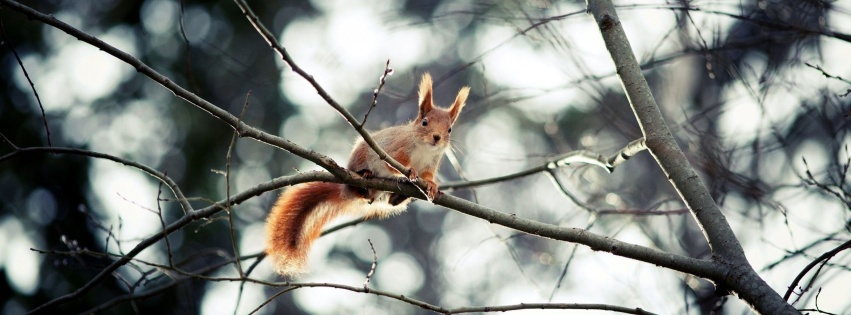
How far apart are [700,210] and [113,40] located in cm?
862

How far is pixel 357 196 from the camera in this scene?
11.4ft

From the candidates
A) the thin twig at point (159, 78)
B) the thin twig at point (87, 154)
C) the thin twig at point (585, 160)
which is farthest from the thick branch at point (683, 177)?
the thin twig at point (87, 154)

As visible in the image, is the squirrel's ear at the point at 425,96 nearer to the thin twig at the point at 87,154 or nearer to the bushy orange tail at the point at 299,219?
the bushy orange tail at the point at 299,219

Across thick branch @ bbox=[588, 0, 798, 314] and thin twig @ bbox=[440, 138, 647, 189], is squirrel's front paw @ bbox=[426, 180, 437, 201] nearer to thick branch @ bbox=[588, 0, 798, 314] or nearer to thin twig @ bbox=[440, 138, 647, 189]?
thin twig @ bbox=[440, 138, 647, 189]

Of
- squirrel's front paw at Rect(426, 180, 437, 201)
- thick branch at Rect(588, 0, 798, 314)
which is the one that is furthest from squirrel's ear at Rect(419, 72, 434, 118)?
thick branch at Rect(588, 0, 798, 314)

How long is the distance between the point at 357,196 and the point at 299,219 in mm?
258

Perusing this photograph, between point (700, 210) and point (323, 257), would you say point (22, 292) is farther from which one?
point (700, 210)

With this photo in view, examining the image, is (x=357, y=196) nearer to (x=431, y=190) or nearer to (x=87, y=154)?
(x=431, y=190)

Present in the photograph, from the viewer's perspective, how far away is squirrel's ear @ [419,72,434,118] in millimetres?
3574

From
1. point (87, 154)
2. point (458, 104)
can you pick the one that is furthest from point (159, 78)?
point (458, 104)

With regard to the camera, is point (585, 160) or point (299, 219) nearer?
point (585, 160)

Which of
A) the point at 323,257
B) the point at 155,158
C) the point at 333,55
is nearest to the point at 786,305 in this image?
the point at 333,55

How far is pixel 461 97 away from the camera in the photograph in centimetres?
364

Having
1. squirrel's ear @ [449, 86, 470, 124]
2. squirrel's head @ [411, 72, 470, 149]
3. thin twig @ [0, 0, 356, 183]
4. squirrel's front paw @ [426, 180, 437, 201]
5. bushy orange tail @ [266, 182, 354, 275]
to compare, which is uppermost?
squirrel's ear @ [449, 86, 470, 124]
